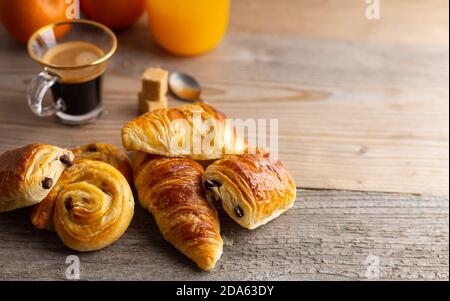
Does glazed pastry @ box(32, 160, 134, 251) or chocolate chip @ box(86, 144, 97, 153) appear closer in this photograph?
glazed pastry @ box(32, 160, 134, 251)

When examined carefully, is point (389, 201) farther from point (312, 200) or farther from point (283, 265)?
point (283, 265)

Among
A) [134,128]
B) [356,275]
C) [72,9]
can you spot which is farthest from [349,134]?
[72,9]

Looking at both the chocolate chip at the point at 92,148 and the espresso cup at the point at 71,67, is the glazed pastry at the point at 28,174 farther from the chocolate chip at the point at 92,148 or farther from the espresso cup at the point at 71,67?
the espresso cup at the point at 71,67
